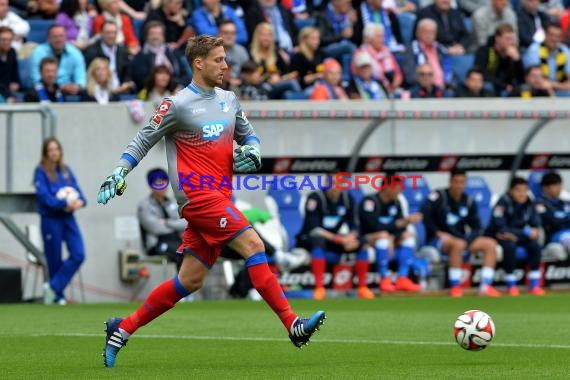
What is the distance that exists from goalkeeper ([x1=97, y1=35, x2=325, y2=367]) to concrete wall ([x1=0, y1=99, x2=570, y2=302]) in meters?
8.88

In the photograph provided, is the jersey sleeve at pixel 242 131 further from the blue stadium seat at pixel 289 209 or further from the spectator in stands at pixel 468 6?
the spectator in stands at pixel 468 6

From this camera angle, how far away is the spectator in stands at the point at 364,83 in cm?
1988

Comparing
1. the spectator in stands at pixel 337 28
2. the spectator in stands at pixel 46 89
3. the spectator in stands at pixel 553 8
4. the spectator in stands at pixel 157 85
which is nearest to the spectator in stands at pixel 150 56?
the spectator in stands at pixel 157 85

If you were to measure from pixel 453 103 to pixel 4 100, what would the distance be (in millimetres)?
6193

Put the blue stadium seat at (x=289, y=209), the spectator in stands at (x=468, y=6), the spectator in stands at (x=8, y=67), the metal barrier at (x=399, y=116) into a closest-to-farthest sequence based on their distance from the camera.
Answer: the spectator in stands at (x=8, y=67) < the metal barrier at (x=399, y=116) < the blue stadium seat at (x=289, y=209) < the spectator in stands at (x=468, y=6)

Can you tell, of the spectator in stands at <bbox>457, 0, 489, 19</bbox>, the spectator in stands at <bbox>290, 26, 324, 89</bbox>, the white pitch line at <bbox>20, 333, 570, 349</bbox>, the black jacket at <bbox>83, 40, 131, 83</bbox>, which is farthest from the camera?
the spectator in stands at <bbox>457, 0, 489, 19</bbox>

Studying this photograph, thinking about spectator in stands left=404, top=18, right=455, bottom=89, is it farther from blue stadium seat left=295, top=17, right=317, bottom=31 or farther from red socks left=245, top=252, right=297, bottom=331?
red socks left=245, top=252, right=297, bottom=331

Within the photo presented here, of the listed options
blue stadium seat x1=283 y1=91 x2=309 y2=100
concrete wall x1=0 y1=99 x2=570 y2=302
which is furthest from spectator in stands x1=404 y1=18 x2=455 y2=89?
blue stadium seat x1=283 y1=91 x2=309 y2=100

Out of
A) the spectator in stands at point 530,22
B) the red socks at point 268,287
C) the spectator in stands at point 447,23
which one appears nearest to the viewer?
Result: the red socks at point 268,287

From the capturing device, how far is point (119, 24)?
19.4m

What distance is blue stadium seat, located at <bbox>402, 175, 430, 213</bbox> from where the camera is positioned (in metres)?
19.8

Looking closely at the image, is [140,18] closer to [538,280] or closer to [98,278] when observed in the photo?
[98,278]

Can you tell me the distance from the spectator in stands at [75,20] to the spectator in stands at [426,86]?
475 cm

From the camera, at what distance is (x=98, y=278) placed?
18.1 meters
